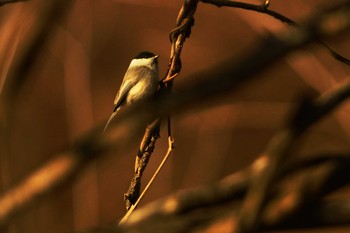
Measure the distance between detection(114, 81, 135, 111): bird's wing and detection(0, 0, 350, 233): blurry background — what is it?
0.18 m

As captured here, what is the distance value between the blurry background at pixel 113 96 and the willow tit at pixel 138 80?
0.19 metres

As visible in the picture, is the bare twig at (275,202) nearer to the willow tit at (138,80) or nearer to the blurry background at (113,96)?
the willow tit at (138,80)

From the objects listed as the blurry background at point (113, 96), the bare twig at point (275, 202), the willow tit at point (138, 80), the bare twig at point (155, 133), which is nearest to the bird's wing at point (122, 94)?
the willow tit at point (138, 80)

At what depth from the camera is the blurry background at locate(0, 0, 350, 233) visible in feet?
7.09

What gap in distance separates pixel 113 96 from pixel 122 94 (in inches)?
61.1

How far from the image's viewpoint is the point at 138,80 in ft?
6.28

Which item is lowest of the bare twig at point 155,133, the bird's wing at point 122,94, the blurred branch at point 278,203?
the blurred branch at point 278,203

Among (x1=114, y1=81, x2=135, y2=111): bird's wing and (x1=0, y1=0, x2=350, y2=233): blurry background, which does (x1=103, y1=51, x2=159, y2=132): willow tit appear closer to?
(x1=114, y1=81, x2=135, y2=111): bird's wing

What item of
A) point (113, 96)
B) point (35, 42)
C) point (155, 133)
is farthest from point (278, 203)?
point (113, 96)

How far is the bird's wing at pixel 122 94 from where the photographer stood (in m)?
1.87

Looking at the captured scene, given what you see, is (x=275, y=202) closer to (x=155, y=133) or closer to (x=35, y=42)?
(x=35, y=42)

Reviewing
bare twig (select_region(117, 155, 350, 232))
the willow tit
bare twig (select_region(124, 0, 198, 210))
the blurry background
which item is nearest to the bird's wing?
the willow tit

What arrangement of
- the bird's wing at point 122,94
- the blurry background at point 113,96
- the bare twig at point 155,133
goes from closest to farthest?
the bare twig at point 155,133 < the bird's wing at point 122,94 < the blurry background at point 113,96

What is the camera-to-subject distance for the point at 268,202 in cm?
43
